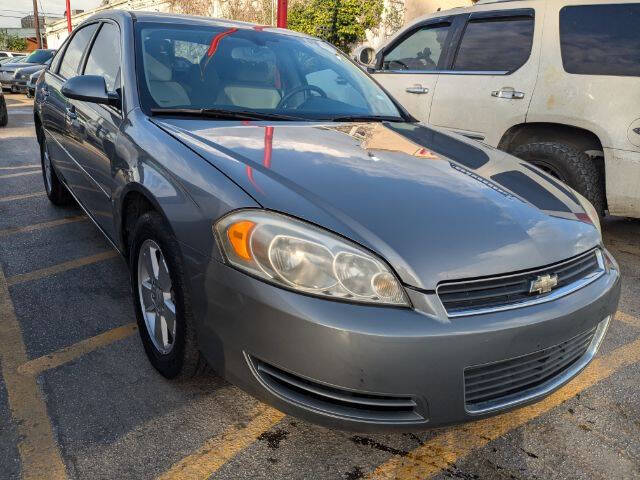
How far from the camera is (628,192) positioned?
3785 mm

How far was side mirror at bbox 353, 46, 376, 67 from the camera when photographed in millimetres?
5297

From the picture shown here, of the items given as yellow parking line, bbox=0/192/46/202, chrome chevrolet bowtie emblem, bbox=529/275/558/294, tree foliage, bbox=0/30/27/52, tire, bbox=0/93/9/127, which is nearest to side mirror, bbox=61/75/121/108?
chrome chevrolet bowtie emblem, bbox=529/275/558/294

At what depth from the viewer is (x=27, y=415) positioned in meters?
2.10

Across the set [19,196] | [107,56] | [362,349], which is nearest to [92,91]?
[107,56]

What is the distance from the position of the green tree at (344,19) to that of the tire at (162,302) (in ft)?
43.7

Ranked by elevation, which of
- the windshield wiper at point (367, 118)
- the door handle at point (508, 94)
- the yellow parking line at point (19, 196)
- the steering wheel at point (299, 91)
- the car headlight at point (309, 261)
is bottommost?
the yellow parking line at point (19, 196)

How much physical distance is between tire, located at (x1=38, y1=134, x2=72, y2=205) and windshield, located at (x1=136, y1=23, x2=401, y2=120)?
87.0 inches

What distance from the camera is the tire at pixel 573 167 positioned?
13.1 feet

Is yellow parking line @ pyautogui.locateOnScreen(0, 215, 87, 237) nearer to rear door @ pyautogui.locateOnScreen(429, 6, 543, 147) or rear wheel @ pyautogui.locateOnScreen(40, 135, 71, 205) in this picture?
rear wheel @ pyautogui.locateOnScreen(40, 135, 71, 205)

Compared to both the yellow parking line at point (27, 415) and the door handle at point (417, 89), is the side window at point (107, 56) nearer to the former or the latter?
the yellow parking line at point (27, 415)

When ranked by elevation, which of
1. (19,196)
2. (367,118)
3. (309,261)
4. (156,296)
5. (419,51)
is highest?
(419,51)

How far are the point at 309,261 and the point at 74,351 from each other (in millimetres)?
1506

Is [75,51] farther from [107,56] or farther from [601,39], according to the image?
[601,39]

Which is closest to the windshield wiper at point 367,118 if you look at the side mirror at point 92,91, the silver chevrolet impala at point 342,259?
the silver chevrolet impala at point 342,259
